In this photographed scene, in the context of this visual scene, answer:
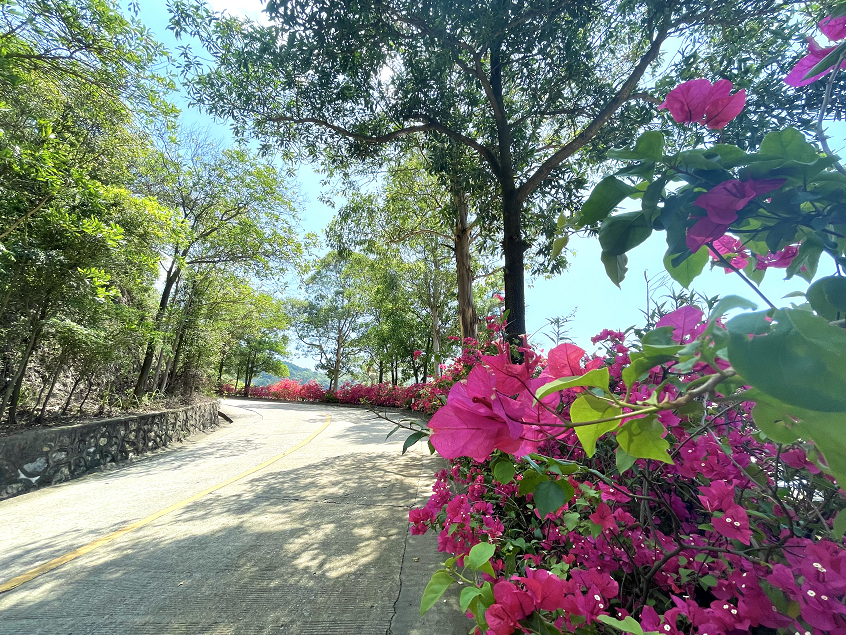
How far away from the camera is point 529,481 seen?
0.82 meters

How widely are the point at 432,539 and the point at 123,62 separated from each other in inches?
239

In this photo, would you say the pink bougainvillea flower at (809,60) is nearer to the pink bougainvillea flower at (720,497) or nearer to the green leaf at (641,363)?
the green leaf at (641,363)

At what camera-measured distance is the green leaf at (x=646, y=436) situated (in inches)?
20.5

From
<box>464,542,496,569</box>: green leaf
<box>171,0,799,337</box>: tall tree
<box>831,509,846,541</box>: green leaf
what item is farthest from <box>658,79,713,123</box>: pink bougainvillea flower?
<box>171,0,799,337</box>: tall tree

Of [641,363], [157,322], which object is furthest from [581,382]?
[157,322]

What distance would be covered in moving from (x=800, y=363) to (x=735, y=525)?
80cm

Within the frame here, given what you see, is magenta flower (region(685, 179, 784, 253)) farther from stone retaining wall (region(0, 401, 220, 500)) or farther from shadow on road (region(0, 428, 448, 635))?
stone retaining wall (region(0, 401, 220, 500))

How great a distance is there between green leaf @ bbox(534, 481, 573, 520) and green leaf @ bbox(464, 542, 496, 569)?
13 centimetres

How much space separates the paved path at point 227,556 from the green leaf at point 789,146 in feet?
7.03

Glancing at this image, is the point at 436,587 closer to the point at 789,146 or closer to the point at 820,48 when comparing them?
the point at 789,146

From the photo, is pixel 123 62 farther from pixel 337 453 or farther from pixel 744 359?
pixel 744 359

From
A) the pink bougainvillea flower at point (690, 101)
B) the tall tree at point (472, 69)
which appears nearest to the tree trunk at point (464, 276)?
the tall tree at point (472, 69)

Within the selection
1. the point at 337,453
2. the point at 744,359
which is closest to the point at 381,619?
the point at 744,359

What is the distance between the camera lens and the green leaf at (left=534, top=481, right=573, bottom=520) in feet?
2.34
